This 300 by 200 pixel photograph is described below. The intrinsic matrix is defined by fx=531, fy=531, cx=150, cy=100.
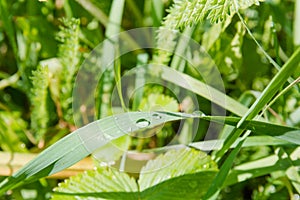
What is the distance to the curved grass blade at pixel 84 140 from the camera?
0.84 metres

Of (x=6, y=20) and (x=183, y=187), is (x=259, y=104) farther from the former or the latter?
(x=6, y=20)

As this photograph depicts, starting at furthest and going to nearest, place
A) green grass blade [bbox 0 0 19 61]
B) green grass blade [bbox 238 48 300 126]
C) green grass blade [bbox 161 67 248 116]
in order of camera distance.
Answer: green grass blade [bbox 0 0 19 61] → green grass blade [bbox 161 67 248 116] → green grass blade [bbox 238 48 300 126]

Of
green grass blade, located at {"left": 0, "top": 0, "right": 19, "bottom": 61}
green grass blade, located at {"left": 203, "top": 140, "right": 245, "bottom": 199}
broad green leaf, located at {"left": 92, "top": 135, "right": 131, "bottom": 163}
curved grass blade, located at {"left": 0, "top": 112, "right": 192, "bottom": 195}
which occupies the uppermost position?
green grass blade, located at {"left": 0, "top": 0, "right": 19, "bottom": 61}

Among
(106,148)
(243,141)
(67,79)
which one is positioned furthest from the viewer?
(67,79)

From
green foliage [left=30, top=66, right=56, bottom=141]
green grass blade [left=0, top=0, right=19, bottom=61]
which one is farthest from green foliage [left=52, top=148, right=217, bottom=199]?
green grass blade [left=0, top=0, right=19, bottom=61]

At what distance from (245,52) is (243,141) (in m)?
0.42

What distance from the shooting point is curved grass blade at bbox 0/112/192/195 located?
84cm

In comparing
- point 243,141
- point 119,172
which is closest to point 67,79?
point 119,172

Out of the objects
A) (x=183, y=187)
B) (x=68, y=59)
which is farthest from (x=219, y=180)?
(x=68, y=59)

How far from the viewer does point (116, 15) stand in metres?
1.09

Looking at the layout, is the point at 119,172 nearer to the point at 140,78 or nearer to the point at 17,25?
the point at 140,78

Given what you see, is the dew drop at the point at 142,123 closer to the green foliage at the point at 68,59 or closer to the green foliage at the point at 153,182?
the green foliage at the point at 153,182

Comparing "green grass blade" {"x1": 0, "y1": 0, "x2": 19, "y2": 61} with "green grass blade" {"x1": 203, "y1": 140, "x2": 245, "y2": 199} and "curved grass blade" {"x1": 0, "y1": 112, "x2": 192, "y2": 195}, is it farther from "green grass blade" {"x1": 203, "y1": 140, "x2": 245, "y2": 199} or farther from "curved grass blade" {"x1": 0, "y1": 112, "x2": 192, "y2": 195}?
"green grass blade" {"x1": 203, "y1": 140, "x2": 245, "y2": 199}

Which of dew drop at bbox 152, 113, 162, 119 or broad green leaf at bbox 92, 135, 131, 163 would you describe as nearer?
dew drop at bbox 152, 113, 162, 119
